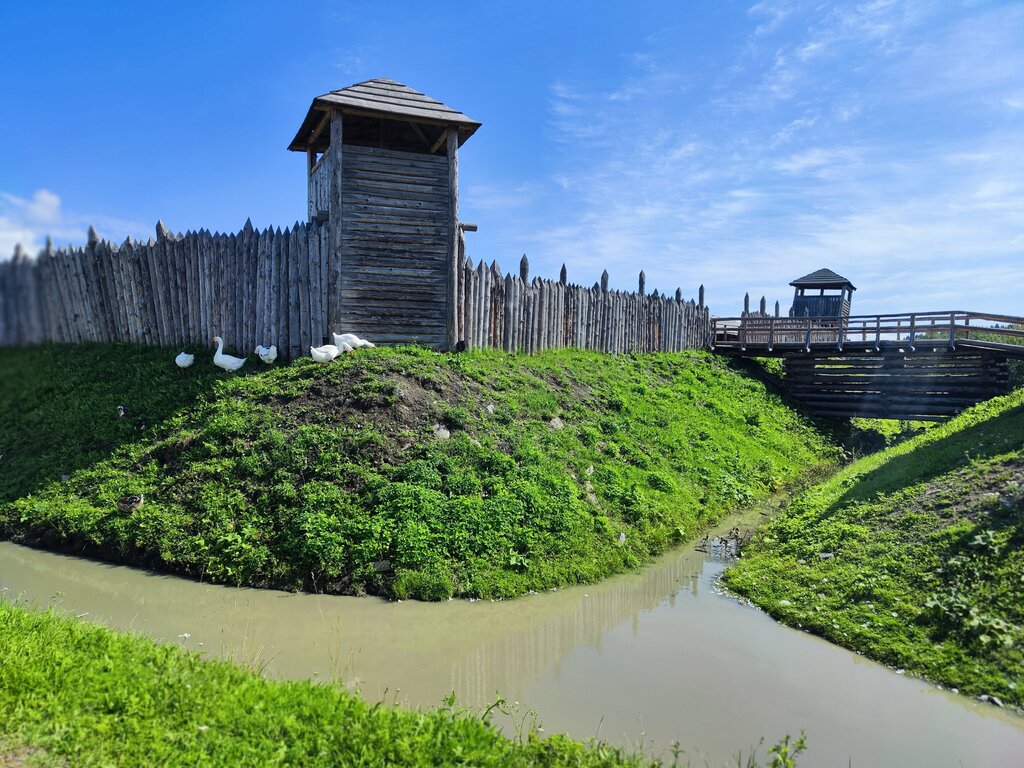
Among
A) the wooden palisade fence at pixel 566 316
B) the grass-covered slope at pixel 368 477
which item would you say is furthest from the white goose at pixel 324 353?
the wooden palisade fence at pixel 566 316

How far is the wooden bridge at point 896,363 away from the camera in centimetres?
1920

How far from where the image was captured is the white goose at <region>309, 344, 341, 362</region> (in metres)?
12.4

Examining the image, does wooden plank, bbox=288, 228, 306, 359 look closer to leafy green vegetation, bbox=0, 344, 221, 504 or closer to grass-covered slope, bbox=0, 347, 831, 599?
grass-covered slope, bbox=0, 347, 831, 599

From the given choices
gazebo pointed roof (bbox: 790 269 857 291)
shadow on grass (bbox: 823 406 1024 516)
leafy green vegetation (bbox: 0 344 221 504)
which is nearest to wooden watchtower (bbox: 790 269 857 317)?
gazebo pointed roof (bbox: 790 269 857 291)

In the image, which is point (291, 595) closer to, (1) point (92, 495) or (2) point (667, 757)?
(1) point (92, 495)

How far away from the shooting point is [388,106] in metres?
14.1

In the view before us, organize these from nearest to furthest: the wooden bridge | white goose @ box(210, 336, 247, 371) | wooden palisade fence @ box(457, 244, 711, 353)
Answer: white goose @ box(210, 336, 247, 371)
wooden palisade fence @ box(457, 244, 711, 353)
the wooden bridge

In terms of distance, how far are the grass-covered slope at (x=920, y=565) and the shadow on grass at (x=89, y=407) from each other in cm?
970

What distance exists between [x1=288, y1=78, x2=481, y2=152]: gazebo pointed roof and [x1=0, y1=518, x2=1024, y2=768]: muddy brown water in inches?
372

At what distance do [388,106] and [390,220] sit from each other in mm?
2290

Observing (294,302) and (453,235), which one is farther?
(453,235)

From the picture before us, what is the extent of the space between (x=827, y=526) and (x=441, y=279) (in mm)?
8822

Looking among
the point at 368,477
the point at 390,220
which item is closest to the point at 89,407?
the point at 368,477

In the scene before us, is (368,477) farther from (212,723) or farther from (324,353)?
(212,723)
